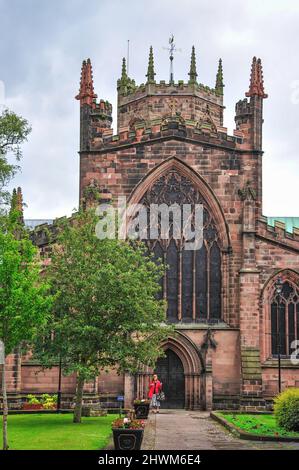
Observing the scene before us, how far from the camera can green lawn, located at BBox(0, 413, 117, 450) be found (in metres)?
23.2

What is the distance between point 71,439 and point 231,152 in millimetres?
21299

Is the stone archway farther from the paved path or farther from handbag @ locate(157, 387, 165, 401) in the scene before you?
the paved path

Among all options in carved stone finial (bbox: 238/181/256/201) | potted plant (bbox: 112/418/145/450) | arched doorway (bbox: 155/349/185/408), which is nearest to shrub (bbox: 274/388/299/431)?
potted plant (bbox: 112/418/145/450)

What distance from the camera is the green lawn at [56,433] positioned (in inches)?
914

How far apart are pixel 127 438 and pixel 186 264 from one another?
20.4m

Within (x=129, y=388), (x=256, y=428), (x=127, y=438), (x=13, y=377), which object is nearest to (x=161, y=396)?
(x=129, y=388)

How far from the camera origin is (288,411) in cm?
2748

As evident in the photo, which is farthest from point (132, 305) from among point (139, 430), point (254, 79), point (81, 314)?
point (254, 79)

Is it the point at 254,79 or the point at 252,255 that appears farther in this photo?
the point at 254,79

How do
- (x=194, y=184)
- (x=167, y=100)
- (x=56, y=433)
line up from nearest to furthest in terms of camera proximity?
1. (x=56, y=433)
2. (x=194, y=184)
3. (x=167, y=100)

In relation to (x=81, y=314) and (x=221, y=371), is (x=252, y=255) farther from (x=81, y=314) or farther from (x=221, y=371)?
(x=81, y=314)

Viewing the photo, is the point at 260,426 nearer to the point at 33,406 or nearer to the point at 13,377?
the point at 33,406

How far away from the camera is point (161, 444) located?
24.6 meters

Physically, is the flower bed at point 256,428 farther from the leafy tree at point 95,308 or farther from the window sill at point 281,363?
the window sill at point 281,363
